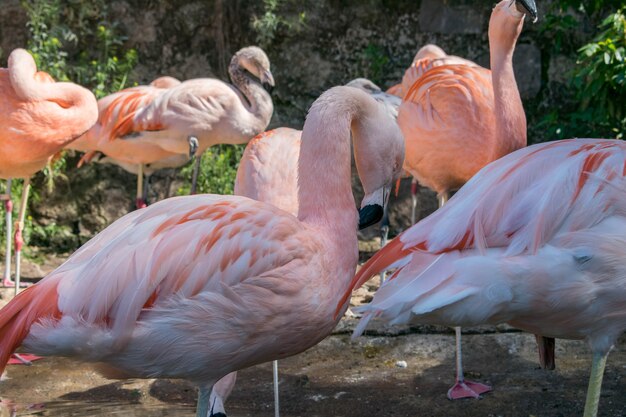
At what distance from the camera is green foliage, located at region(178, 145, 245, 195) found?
5.96 m

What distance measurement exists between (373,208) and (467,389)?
1.20 meters

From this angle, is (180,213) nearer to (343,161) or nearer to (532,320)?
(343,161)

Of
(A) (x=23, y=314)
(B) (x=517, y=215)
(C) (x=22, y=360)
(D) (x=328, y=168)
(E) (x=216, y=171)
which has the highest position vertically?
(D) (x=328, y=168)

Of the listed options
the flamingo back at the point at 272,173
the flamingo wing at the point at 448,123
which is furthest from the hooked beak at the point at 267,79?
the flamingo back at the point at 272,173

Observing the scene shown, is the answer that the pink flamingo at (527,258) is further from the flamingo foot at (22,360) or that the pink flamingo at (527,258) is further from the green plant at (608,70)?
the flamingo foot at (22,360)

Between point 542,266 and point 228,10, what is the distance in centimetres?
431

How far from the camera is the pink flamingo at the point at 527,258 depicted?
2.31m

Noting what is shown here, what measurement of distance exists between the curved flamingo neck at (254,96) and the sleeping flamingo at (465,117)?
1.35m

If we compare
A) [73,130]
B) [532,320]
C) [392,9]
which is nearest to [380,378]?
[532,320]

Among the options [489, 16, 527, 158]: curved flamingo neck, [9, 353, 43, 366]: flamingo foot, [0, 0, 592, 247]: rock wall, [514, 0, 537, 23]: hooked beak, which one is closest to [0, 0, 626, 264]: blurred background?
[0, 0, 592, 247]: rock wall

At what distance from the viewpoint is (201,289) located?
2.45 m

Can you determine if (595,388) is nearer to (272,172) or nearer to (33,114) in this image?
(272,172)

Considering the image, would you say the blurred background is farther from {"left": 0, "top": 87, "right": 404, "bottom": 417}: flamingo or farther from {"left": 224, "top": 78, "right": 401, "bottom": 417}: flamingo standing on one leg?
{"left": 0, "top": 87, "right": 404, "bottom": 417}: flamingo

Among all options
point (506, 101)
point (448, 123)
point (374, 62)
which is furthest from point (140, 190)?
point (506, 101)
